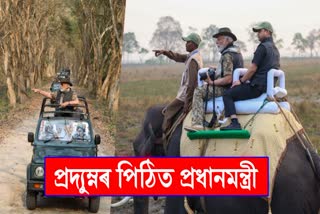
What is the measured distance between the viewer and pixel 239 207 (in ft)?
16.6

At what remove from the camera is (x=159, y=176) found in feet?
19.4

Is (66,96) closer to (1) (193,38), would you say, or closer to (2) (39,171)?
(2) (39,171)

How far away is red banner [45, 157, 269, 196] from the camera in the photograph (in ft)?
16.8

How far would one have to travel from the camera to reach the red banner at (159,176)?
16.8ft

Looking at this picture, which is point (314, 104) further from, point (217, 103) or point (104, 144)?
point (217, 103)

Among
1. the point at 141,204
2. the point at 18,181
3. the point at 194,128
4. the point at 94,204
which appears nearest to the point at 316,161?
the point at 194,128

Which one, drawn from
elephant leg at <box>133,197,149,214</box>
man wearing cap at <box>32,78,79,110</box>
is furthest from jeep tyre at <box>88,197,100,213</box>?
elephant leg at <box>133,197,149,214</box>

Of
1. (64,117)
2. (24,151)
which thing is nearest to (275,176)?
(64,117)

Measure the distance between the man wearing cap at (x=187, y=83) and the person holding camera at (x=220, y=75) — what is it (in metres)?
0.35

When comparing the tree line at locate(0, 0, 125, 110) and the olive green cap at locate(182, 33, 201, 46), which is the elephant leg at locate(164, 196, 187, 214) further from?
the tree line at locate(0, 0, 125, 110)

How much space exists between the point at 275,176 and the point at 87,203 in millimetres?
5824

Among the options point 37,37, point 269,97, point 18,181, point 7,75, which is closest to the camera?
point 269,97

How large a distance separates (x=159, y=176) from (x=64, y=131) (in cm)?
422

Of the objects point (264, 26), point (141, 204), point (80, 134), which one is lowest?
point (141, 204)
